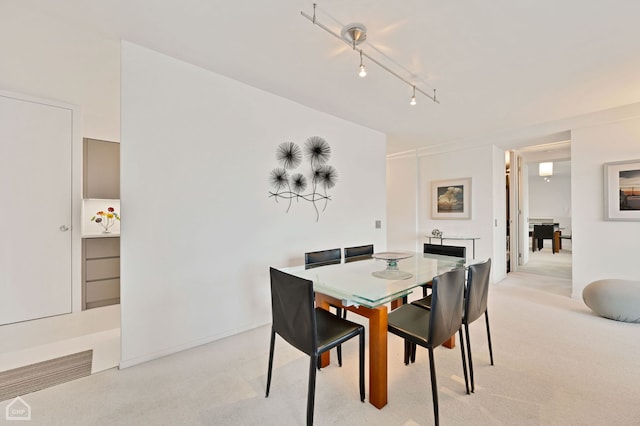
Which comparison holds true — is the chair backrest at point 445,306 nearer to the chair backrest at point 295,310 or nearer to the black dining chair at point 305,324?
the black dining chair at point 305,324

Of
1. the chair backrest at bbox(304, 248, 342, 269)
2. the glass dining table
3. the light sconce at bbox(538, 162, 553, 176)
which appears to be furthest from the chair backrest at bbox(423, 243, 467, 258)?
the light sconce at bbox(538, 162, 553, 176)

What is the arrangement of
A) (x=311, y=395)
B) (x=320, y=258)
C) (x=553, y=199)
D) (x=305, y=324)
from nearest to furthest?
(x=311, y=395), (x=305, y=324), (x=320, y=258), (x=553, y=199)

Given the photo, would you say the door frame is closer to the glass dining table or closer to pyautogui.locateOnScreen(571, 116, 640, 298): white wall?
the glass dining table

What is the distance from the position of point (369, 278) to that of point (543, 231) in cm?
821

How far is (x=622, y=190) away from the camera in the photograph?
3289mm

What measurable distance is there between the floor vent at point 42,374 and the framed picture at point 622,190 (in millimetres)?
5664

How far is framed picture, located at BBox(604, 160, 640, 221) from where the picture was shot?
322 cm

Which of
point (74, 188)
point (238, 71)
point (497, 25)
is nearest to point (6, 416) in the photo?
point (74, 188)

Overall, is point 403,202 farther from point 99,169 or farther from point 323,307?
point 99,169

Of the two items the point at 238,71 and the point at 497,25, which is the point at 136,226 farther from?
the point at 497,25

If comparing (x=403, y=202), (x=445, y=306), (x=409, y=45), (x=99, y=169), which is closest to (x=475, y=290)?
(x=445, y=306)

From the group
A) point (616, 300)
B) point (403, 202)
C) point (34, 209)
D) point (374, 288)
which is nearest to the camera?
point (374, 288)

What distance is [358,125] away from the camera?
393 centimetres

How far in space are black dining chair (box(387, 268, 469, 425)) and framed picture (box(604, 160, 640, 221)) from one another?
318cm
